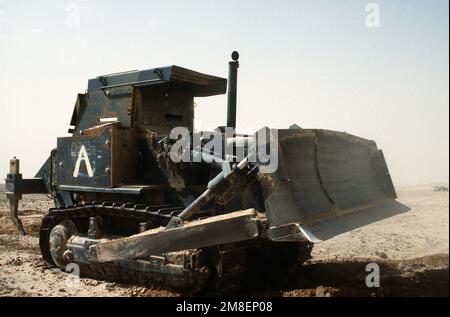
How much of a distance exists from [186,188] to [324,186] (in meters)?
1.87

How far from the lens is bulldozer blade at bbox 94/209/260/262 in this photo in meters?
4.68

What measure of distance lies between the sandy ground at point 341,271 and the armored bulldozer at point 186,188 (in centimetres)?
30

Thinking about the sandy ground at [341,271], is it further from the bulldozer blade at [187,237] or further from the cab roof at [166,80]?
the cab roof at [166,80]

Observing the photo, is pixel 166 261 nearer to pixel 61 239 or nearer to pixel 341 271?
pixel 61 239

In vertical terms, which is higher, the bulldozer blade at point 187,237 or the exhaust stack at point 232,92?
the exhaust stack at point 232,92

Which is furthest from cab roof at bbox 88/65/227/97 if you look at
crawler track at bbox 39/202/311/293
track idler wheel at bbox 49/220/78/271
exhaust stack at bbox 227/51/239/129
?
track idler wheel at bbox 49/220/78/271

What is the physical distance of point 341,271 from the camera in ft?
20.8

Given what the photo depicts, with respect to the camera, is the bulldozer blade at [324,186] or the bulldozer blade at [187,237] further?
the bulldozer blade at [187,237]

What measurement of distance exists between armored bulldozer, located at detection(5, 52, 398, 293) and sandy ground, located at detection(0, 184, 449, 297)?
Result: 30 cm

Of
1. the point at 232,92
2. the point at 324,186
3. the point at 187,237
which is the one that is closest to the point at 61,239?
the point at 187,237

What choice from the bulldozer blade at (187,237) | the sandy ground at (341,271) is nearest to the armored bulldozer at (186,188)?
the bulldozer blade at (187,237)

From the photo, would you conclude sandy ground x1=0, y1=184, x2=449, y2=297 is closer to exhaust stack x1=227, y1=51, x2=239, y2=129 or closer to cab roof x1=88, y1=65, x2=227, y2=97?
exhaust stack x1=227, y1=51, x2=239, y2=129

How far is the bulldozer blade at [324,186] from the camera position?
454 centimetres
